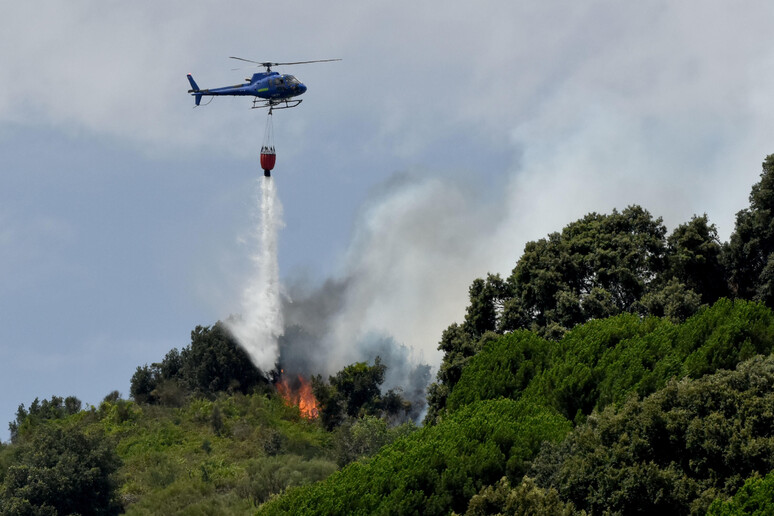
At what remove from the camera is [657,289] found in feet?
273

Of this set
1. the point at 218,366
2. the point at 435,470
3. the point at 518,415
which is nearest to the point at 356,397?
the point at 218,366

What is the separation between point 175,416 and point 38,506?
833 inches

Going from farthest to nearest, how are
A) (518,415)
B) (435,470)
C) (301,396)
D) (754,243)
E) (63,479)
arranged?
(301,396) < (754,243) < (63,479) < (518,415) < (435,470)

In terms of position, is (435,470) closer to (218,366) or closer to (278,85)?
(278,85)

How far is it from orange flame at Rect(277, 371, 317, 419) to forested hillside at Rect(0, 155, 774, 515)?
273 mm

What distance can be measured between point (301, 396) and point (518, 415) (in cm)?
4735

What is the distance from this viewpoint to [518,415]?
6438 centimetres

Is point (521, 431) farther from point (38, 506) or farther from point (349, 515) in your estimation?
point (38, 506)

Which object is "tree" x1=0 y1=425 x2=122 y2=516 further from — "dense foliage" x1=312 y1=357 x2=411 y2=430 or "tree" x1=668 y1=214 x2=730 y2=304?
"tree" x1=668 y1=214 x2=730 y2=304

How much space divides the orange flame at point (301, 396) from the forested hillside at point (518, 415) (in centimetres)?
27

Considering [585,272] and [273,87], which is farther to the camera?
[273,87]

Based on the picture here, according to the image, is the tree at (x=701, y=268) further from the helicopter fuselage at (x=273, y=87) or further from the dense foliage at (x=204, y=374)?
the dense foliage at (x=204, y=374)

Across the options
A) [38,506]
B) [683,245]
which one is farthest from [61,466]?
[683,245]

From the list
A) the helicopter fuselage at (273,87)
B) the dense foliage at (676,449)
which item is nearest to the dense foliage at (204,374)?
the helicopter fuselage at (273,87)
